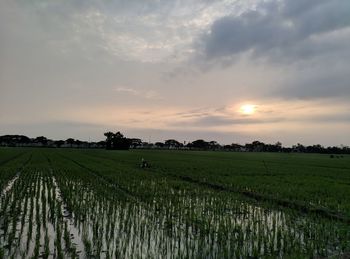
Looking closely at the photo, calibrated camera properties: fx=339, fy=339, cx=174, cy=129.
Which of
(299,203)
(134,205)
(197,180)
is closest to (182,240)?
(134,205)

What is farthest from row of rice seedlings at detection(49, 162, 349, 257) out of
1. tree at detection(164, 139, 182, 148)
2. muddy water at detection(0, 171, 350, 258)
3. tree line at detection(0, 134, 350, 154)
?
tree at detection(164, 139, 182, 148)

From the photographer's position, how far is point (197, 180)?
735 inches

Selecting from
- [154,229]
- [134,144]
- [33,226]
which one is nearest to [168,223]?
[154,229]

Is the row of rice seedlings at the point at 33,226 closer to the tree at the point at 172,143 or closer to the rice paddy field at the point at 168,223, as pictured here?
the rice paddy field at the point at 168,223

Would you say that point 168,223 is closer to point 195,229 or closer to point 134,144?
point 195,229

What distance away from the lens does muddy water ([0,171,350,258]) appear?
6.21m

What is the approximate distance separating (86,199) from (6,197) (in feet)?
8.68

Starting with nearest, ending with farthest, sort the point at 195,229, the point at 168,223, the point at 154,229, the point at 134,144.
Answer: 1. the point at 154,229
2. the point at 195,229
3. the point at 168,223
4. the point at 134,144

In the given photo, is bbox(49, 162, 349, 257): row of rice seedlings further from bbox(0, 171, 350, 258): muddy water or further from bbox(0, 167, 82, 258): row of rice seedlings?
bbox(0, 167, 82, 258): row of rice seedlings

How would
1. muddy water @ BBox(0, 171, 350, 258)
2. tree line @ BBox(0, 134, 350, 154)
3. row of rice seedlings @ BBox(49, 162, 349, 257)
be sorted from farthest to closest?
tree line @ BBox(0, 134, 350, 154) → row of rice seedlings @ BBox(49, 162, 349, 257) → muddy water @ BBox(0, 171, 350, 258)

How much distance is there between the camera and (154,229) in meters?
7.72

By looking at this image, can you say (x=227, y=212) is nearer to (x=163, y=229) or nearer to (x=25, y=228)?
(x=163, y=229)

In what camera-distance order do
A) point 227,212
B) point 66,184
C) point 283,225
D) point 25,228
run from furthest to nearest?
point 66,184 < point 227,212 < point 283,225 < point 25,228

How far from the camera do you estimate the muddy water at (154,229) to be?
621 centimetres
